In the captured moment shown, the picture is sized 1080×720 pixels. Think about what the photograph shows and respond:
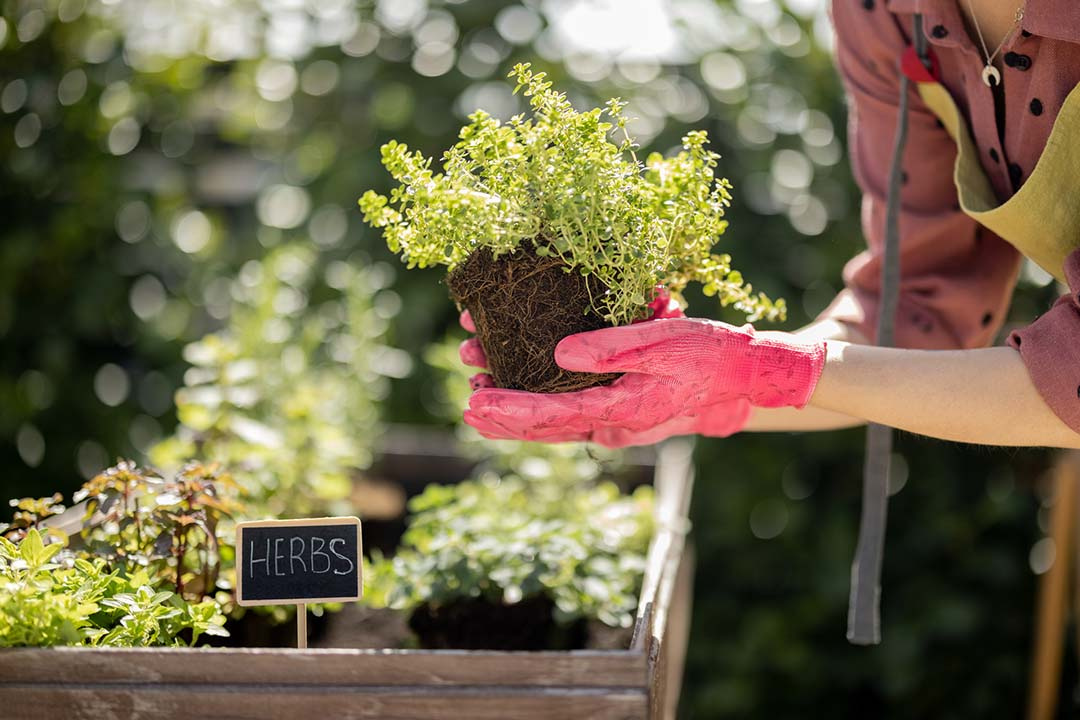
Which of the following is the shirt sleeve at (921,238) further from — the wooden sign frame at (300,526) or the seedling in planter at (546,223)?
the wooden sign frame at (300,526)

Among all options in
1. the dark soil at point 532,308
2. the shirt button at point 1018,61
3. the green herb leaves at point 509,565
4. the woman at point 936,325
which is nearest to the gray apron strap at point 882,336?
the woman at point 936,325

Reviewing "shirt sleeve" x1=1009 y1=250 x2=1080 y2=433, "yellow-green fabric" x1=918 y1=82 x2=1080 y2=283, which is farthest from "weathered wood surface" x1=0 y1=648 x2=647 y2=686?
"yellow-green fabric" x1=918 y1=82 x2=1080 y2=283

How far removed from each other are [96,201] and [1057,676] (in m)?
2.46

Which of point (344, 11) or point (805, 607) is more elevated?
point (344, 11)

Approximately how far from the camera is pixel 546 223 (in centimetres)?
96

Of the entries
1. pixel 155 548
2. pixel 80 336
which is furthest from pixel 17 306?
pixel 155 548

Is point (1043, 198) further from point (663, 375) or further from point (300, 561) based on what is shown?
point (300, 561)

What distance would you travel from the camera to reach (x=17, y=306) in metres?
2.39

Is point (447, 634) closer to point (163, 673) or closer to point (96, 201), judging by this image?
point (163, 673)

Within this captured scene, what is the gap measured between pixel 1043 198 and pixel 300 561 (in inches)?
33.8

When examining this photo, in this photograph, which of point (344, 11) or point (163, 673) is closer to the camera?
point (163, 673)

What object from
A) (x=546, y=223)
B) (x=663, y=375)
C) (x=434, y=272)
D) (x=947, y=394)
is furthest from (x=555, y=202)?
(x=434, y=272)

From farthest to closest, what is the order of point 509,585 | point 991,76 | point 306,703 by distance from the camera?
1. point 509,585
2. point 991,76
3. point 306,703

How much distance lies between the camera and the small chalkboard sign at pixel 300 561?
39.1 inches
